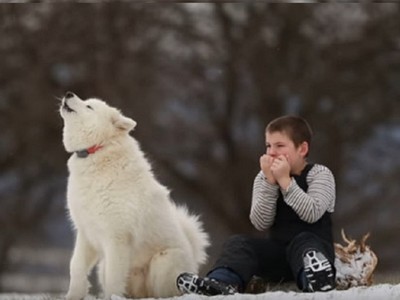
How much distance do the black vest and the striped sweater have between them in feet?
0.06

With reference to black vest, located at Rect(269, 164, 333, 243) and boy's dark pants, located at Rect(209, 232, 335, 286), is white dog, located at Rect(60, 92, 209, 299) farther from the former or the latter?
black vest, located at Rect(269, 164, 333, 243)

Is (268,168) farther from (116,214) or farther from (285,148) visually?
(116,214)

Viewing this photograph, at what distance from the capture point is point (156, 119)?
3463mm

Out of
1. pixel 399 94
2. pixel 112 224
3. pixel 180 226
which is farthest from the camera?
pixel 399 94

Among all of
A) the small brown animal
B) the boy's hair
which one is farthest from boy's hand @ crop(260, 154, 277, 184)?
the small brown animal

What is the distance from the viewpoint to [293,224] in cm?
227

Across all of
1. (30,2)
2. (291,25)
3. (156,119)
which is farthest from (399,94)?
(30,2)

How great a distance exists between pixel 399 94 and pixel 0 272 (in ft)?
7.14

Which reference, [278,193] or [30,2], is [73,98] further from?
[30,2]

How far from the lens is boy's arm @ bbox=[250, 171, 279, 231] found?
2256 millimetres

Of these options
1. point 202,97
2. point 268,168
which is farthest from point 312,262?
point 202,97

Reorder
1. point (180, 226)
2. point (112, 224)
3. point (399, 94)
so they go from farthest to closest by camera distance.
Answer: point (399, 94), point (180, 226), point (112, 224)

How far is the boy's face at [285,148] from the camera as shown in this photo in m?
2.29

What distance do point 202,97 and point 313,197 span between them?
1.39 metres
